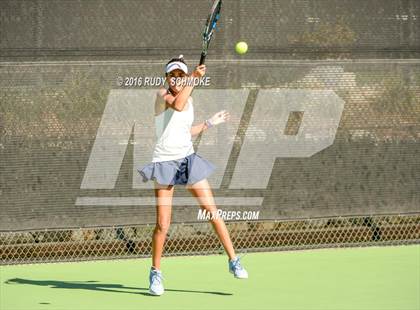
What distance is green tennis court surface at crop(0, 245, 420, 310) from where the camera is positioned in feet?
22.4

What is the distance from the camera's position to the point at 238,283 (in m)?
7.67

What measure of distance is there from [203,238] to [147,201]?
2.35 feet

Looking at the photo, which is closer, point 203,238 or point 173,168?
point 173,168

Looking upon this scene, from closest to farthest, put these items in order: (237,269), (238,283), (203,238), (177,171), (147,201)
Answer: (237,269)
(177,171)
(238,283)
(147,201)
(203,238)

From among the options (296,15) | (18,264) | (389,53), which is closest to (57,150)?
(18,264)

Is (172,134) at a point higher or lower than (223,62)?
lower

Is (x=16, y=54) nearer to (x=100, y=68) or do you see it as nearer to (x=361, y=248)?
(x=100, y=68)

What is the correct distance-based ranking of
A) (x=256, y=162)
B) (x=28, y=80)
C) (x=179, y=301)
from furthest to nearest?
(x=256, y=162) < (x=28, y=80) < (x=179, y=301)

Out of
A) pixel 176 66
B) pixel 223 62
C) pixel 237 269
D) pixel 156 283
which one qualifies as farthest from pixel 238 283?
pixel 223 62

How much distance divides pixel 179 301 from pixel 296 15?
3.49 metres

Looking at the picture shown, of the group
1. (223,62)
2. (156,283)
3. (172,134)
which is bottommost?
(156,283)

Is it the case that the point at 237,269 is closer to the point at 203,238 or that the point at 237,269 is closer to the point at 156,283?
the point at 156,283

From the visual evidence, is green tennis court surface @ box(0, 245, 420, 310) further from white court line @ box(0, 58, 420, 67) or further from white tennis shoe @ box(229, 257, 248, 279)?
white court line @ box(0, 58, 420, 67)

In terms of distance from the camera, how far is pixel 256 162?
9.23 metres
